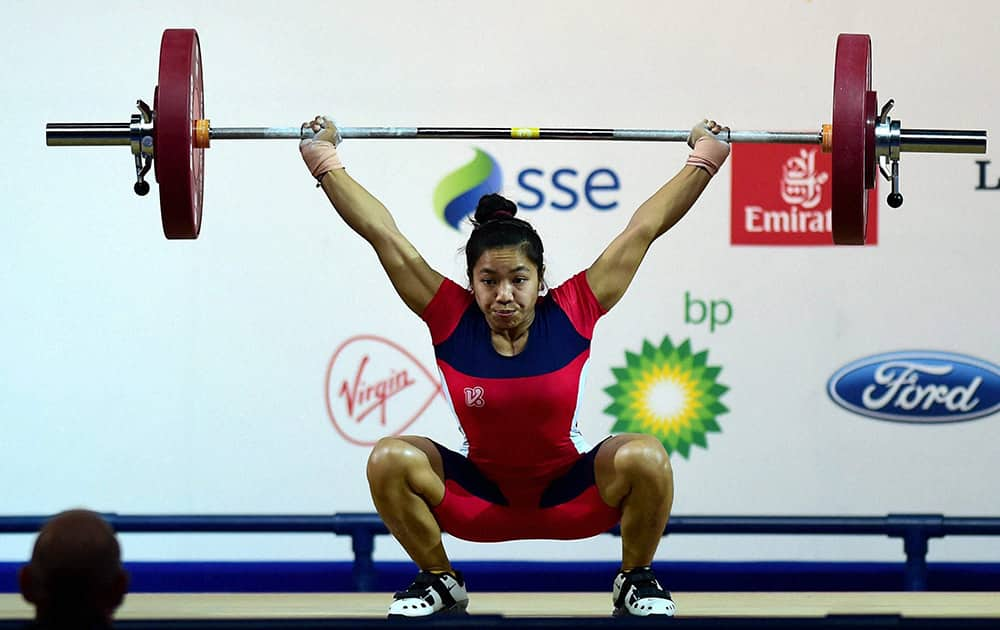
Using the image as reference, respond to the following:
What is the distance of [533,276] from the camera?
3.54 metres

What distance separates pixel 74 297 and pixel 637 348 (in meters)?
1.89

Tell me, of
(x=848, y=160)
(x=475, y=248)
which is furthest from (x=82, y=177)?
(x=848, y=160)

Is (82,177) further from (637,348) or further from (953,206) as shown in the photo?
(953,206)

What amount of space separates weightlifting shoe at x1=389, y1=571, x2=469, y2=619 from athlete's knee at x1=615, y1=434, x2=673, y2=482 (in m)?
0.50

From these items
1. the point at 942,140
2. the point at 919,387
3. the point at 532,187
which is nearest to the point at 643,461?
the point at 942,140

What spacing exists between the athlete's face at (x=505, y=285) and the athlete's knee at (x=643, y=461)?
15.0 inches

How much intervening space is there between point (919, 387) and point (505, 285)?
88.1 inches

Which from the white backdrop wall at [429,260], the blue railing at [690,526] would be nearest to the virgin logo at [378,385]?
the white backdrop wall at [429,260]

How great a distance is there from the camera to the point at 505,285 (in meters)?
3.49

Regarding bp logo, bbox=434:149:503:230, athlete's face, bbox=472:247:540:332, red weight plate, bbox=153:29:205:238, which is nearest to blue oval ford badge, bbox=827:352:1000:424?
bp logo, bbox=434:149:503:230

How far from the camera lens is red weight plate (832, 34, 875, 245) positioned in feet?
11.7

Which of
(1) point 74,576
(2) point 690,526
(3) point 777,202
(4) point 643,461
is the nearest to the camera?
(1) point 74,576

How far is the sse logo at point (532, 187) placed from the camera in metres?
5.21

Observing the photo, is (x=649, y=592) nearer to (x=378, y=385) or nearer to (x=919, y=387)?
(x=378, y=385)
